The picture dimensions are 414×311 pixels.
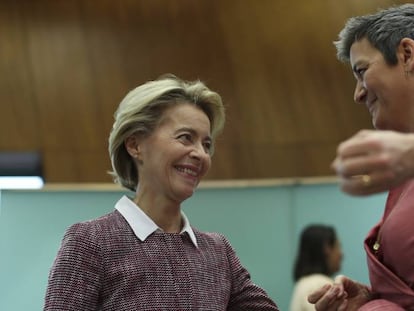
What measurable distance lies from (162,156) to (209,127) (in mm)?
200

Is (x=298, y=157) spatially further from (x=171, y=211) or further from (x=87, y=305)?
(x=87, y=305)

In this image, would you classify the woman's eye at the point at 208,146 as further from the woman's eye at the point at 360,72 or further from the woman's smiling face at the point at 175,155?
the woman's eye at the point at 360,72

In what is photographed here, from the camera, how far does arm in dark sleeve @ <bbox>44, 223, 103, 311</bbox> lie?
1.57 meters

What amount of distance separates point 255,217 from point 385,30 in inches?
123

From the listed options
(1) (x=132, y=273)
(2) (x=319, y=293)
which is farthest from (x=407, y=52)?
(1) (x=132, y=273)

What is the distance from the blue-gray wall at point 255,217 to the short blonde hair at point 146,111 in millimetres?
2319

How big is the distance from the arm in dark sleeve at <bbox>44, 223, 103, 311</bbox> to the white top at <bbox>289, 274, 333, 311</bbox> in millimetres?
1745

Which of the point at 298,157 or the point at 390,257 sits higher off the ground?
the point at 390,257

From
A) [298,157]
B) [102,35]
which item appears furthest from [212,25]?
[298,157]

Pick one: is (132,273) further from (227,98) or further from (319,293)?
(227,98)

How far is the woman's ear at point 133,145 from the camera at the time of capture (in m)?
1.89

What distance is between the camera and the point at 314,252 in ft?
11.4

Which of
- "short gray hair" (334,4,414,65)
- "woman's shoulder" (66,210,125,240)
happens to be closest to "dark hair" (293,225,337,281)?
"woman's shoulder" (66,210,125,240)

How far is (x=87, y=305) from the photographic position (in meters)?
1.59
